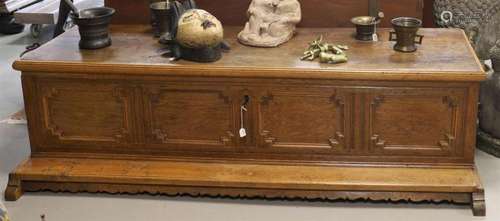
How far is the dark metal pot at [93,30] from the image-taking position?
3318mm

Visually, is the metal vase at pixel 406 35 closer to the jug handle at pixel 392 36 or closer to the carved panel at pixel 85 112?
the jug handle at pixel 392 36

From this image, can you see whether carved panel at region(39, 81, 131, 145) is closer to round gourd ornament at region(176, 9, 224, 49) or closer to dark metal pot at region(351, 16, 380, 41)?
round gourd ornament at region(176, 9, 224, 49)

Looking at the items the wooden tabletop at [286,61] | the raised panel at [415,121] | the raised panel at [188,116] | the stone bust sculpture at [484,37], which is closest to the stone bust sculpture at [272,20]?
the wooden tabletop at [286,61]

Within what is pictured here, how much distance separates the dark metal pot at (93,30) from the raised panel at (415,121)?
47.3 inches

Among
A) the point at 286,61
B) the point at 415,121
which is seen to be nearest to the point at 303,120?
the point at 286,61

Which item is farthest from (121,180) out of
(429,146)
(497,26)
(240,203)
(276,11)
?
(497,26)

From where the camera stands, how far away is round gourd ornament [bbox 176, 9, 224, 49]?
312cm

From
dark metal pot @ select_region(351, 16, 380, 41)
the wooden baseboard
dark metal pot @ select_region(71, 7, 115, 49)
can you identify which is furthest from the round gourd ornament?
dark metal pot @ select_region(351, 16, 380, 41)

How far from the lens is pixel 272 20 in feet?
11.1

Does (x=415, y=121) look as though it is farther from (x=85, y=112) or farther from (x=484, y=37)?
(x=85, y=112)

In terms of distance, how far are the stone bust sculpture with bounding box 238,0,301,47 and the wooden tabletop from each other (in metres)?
0.05

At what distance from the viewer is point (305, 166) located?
10.5 feet

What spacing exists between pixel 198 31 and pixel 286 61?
1.26 ft

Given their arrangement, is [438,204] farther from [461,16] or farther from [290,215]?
[461,16]
